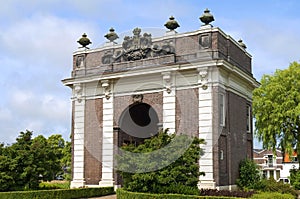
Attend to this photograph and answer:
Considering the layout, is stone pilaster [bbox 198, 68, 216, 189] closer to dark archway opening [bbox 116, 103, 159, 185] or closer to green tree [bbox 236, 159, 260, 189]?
green tree [bbox 236, 159, 260, 189]

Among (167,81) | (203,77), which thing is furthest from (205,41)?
(167,81)

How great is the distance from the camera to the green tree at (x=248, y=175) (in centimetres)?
2150

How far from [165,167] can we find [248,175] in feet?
25.1

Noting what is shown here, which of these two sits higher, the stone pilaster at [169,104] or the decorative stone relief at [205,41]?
the decorative stone relief at [205,41]

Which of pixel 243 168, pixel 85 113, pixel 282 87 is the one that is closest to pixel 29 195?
pixel 85 113

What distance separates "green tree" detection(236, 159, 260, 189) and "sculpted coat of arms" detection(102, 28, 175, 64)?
7.24m

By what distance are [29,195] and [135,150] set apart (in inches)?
208

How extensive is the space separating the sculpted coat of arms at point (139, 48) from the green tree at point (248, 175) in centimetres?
724

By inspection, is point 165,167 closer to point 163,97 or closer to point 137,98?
point 163,97

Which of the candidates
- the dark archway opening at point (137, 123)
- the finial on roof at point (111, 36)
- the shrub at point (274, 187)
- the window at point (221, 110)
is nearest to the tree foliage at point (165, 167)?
the window at point (221, 110)

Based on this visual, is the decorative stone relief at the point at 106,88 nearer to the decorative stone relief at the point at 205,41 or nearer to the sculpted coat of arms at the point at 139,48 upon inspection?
the sculpted coat of arms at the point at 139,48

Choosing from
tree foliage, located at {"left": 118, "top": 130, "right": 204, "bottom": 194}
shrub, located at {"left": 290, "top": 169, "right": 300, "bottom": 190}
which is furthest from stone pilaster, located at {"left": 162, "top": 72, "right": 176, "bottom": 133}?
shrub, located at {"left": 290, "top": 169, "right": 300, "bottom": 190}

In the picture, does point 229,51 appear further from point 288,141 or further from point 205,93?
point 288,141

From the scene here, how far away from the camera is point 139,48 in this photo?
2286 cm
